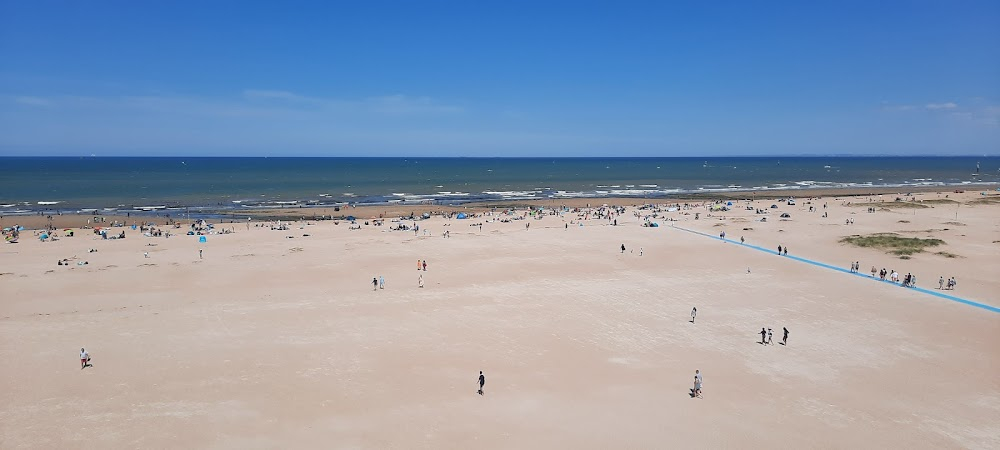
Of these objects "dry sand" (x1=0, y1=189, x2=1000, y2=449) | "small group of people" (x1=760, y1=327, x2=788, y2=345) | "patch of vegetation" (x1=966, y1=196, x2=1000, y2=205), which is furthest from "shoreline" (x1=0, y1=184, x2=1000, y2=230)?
"small group of people" (x1=760, y1=327, x2=788, y2=345)

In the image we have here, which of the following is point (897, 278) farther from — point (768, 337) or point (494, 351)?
point (494, 351)

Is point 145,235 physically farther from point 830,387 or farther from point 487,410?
point 830,387

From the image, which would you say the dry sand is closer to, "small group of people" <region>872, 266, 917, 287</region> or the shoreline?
"small group of people" <region>872, 266, 917, 287</region>

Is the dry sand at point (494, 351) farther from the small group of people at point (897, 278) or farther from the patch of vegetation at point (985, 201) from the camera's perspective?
the patch of vegetation at point (985, 201)

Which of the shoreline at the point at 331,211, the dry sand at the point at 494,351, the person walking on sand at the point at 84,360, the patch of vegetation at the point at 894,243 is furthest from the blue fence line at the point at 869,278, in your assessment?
the person walking on sand at the point at 84,360

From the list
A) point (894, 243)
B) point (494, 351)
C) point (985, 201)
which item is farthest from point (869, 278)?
point (985, 201)

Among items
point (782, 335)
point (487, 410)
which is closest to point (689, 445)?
point (487, 410)

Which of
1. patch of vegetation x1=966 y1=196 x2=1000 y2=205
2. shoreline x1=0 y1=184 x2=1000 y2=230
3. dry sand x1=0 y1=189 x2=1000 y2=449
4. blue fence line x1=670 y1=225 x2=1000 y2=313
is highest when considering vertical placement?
patch of vegetation x1=966 y1=196 x2=1000 y2=205
